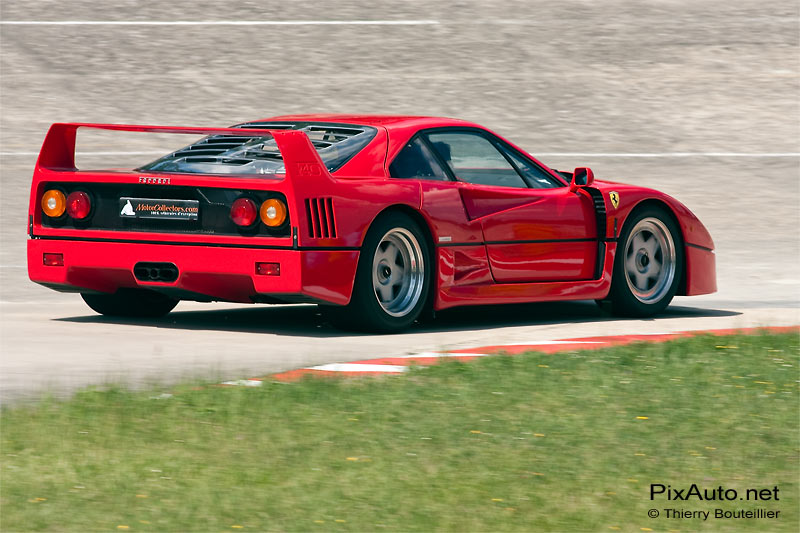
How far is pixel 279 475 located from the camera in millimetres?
4906

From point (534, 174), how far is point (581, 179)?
320 mm

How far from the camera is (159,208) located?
8.43m

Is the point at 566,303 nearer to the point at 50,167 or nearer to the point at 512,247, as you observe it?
the point at 512,247

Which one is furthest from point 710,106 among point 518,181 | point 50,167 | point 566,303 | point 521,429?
point 521,429

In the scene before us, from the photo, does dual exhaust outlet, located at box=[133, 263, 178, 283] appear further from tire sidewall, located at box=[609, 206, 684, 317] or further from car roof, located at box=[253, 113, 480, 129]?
tire sidewall, located at box=[609, 206, 684, 317]

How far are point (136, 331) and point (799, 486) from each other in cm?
471

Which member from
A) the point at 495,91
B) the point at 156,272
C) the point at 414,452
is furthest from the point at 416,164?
the point at 495,91

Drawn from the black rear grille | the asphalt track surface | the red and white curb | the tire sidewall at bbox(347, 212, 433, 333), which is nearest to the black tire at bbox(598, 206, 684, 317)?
the asphalt track surface

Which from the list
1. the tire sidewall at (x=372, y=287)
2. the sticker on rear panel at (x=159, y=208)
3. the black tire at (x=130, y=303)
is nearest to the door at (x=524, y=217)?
the tire sidewall at (x=372, y=287)

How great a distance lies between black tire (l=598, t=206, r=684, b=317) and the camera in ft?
32.4

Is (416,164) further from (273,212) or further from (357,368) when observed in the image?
(357,368)

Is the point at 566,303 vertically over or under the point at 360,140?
under

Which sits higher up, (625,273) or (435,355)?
(625,273)

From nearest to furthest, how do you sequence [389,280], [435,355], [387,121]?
[435,355] < [389,280] < [387,121]
